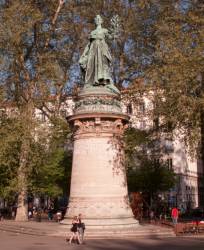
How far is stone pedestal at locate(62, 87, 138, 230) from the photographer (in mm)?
23156

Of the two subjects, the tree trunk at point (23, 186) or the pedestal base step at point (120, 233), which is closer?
the pedestal base step at point (120, 233)

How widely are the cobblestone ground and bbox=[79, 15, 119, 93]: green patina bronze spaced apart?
327 inches

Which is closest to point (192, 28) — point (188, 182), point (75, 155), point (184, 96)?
point (184, 96)

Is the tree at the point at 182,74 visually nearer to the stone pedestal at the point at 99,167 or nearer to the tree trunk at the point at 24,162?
the stone pedestal at the point at 99,167

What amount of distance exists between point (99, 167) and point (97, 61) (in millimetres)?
5576

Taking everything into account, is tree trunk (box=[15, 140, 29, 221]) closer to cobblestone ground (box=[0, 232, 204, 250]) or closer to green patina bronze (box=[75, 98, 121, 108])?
green patina bronze (box=[75, 98, 121, 108])

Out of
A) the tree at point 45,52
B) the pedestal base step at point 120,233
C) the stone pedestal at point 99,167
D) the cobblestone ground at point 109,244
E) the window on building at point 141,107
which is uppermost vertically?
the tree at point 45,52

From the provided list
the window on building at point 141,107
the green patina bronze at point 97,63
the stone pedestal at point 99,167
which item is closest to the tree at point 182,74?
the green patina bronze at point 97,63

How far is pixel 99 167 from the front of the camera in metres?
23.5

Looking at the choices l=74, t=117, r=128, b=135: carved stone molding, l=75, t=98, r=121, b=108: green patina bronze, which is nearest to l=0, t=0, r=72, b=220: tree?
l=75, t=98, r=121, b=108: green patina bronze

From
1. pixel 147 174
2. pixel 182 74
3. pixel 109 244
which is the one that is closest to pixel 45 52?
pixel 182 74

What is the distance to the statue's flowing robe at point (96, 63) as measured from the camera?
2552cm

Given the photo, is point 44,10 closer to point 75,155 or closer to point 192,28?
point 192,28

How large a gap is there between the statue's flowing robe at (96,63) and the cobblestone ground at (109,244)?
8404mm
